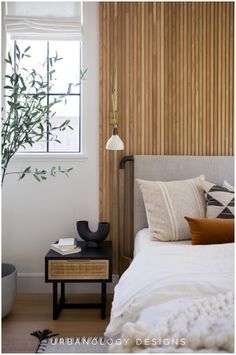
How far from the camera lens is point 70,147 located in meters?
3.16

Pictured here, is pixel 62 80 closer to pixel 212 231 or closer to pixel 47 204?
pixel 47 204

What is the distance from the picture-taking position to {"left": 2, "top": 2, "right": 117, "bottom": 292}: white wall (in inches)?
119

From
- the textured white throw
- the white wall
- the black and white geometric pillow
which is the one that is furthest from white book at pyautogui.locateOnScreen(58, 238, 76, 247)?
the textured white throw

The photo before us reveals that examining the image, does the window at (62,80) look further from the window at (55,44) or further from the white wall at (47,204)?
the white wall at (47,204)

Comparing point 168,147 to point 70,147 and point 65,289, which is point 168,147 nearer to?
point 70,147

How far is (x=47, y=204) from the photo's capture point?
3.05 meters

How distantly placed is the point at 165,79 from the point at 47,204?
1.54 meters

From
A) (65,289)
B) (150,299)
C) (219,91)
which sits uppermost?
(219,91)

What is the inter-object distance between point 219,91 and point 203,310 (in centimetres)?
232

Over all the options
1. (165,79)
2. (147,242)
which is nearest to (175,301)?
(147,242)

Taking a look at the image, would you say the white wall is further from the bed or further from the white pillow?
the white pillow

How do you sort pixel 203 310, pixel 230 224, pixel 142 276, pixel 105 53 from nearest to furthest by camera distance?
pixel 203 310, pixel 142 276, pixel 230 224, pixel 105 53

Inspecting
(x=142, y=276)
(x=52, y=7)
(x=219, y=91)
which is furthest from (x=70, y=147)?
(x=142, y=276)

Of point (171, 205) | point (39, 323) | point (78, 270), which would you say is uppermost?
point (171, 205)
